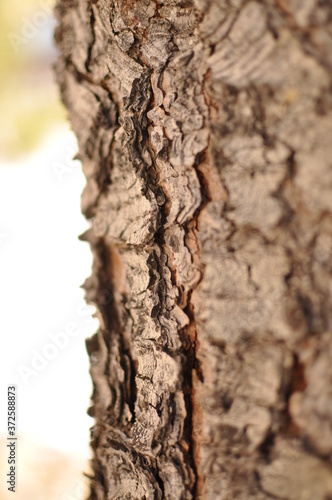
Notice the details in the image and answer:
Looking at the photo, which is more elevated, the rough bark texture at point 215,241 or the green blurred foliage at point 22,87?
the green blurred foliage at point 22,87

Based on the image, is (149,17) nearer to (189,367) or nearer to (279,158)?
(279,158)

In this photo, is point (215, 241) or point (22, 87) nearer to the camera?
point (215, 241)

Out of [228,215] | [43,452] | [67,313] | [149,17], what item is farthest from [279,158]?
[43,452]

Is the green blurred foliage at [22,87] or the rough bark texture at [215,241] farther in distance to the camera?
the green blurred foliage at [22,87]

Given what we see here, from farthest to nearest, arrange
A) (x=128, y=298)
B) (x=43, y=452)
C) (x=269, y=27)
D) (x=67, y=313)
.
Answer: (x=43, y=452), (x=67, y=313), (x=128, y=298), (x=269, y=27)

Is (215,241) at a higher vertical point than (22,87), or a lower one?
lower
